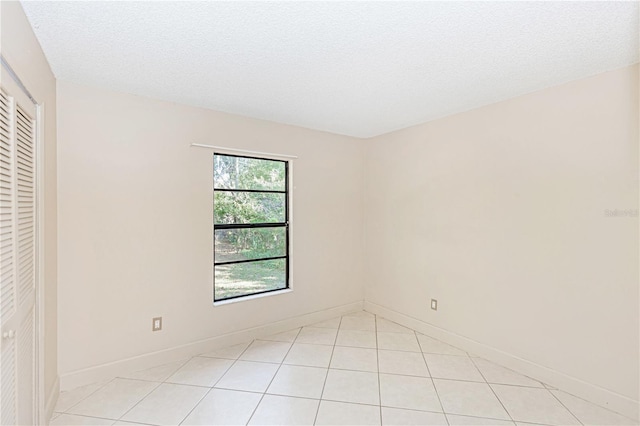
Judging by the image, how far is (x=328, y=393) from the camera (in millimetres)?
2281

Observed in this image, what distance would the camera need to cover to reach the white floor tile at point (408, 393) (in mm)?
2143

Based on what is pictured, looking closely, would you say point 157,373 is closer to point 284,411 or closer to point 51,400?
point 51,400

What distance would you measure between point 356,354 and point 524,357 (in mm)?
1376

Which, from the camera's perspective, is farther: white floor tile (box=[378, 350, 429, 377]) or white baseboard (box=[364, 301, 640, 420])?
white floor tile (box=[378, 350, 429, 377])

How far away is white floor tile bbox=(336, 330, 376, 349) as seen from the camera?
312 cm

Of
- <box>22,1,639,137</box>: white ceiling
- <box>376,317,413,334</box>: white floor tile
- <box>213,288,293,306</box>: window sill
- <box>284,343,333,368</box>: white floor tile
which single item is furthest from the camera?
<box>376,317,413,334</box>: white floor tile

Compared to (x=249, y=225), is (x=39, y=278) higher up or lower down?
lower down

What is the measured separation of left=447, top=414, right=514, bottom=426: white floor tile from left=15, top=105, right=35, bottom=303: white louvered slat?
2495 millimetres

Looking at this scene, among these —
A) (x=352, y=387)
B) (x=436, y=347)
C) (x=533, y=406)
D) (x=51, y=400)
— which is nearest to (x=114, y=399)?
(x=51, y=400)

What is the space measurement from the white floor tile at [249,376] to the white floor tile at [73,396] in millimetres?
891

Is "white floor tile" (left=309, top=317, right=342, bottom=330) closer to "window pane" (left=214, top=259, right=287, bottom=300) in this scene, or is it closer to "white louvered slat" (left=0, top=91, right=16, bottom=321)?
"window pane" (left=214, top=259, right=287, bottom=300)

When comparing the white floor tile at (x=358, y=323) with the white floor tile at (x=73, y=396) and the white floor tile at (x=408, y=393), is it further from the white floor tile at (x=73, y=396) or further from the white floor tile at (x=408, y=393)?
the white floor tile at (x=73, y=396)

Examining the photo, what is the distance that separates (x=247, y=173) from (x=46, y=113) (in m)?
1.63

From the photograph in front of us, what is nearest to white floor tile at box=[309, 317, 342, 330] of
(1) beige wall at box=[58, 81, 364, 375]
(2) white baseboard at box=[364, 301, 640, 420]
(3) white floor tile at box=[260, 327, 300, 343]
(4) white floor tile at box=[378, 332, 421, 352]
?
(3) white floor tile at box=[260, 327, 300, 343]
